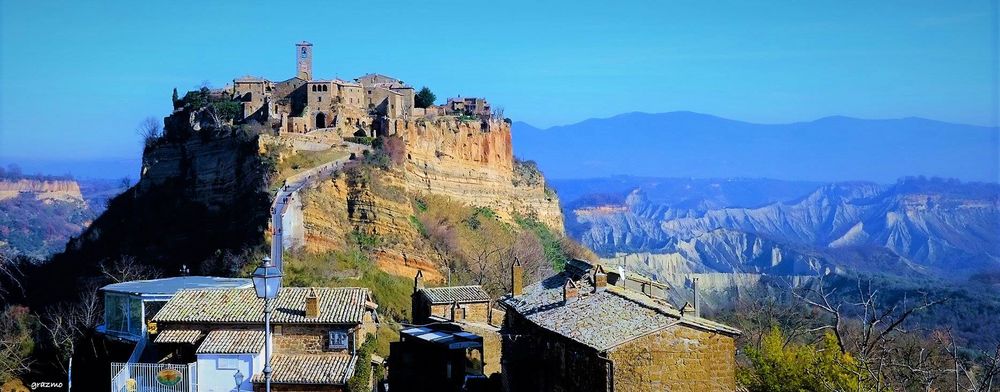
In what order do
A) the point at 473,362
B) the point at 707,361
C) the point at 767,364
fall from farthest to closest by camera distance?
1. the point at 473,362
2. the point at 767,364
3. the point at 707,361

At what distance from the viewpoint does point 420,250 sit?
51594 mm

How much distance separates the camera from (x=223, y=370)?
25.4m

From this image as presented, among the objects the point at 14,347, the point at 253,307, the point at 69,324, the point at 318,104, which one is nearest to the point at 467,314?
the point at 253,307

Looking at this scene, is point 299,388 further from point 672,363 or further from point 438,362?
point 672,363

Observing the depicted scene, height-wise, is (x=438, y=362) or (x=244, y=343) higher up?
(x=244, y=343)

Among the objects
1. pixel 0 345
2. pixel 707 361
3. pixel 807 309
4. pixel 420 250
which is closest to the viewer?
pixel 707 361

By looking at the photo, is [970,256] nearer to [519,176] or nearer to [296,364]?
[519,176]

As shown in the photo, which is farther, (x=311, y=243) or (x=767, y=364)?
(x=311, y=243)

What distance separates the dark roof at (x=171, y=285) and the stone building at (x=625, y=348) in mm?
12289

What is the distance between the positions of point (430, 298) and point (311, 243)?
1270 centimetres

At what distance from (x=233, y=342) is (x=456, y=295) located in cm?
1082

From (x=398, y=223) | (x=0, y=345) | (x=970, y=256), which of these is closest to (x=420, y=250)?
(x=398, y=223)

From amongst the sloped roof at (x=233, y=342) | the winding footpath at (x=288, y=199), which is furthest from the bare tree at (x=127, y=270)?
the sloped roof at (x=233, y=342)

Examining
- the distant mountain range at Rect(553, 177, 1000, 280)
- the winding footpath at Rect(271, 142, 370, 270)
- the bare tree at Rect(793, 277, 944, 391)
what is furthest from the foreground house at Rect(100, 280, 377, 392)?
the distant mountain range at Rect(553, 177, 1000, 280)
